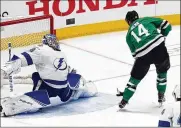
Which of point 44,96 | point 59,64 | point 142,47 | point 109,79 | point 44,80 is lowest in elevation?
point 109,79

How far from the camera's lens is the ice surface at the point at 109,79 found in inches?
169

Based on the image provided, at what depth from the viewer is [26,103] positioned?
15.1 ft

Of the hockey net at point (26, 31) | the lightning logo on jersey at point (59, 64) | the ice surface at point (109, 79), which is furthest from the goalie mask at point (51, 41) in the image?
the hockey net at point (26, 31)

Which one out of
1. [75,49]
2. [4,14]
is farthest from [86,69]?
[4,14]

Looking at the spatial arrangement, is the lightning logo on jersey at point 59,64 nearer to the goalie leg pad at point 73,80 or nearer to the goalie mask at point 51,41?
the goalie mask at point 51,41

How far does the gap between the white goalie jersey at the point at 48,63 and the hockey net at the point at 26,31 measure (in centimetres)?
88

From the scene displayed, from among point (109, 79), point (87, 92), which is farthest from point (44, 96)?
point (109, 79)

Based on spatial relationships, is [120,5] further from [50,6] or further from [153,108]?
[153,108]

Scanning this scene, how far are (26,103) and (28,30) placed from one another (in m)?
1.30

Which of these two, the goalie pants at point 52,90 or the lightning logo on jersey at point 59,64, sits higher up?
the lightning logo on jersey at point 59,64

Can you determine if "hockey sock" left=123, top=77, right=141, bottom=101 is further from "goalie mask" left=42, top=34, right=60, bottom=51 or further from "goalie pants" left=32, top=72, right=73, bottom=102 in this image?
"goalie mask" left=42, top=34, right=60, bottom=51

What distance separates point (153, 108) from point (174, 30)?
366 centimetres

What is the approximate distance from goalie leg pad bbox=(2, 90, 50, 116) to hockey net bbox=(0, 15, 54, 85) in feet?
3.19

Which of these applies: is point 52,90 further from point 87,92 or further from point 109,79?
point 109,79
